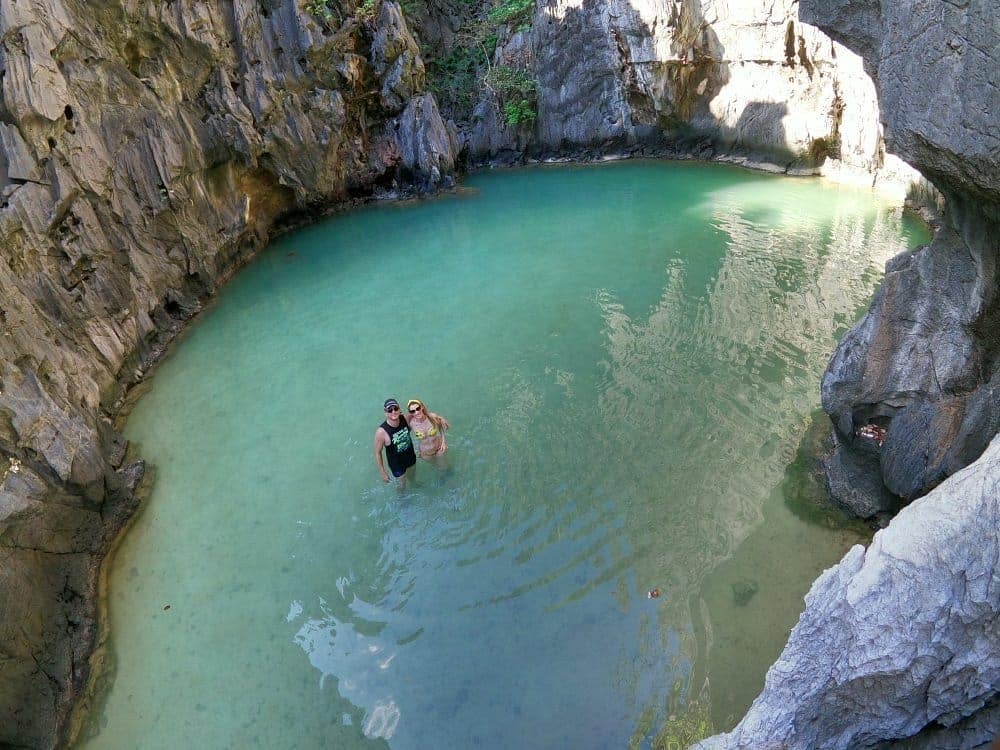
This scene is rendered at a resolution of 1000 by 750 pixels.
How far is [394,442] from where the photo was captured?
7.11 meters

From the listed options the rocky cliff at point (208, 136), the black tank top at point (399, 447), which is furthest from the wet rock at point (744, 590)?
the rocky cliff at point (208, 136)

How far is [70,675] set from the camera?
6.08 m

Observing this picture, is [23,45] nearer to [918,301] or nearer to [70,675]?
[70,675]

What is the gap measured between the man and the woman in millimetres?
144

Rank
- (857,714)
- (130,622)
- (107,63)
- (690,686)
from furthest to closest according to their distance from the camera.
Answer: (107,63) → (130,622) → (690,686) → (857,714)

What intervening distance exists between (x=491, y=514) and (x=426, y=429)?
48.8 inches

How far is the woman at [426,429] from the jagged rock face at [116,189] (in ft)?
12.8

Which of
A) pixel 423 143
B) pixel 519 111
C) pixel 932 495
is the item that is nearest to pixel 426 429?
pixel 932 495

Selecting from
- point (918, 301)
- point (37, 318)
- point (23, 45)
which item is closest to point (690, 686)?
point (918, 301)

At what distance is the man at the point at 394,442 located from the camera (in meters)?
7.09

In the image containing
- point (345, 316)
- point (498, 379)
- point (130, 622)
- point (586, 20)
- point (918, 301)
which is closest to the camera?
point (918, 301)

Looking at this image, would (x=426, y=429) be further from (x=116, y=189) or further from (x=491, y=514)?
(x=116, y=189)

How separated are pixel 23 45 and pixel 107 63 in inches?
A: 86.6

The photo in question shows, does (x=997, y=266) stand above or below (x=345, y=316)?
above
